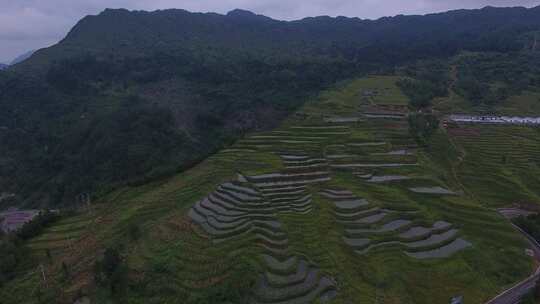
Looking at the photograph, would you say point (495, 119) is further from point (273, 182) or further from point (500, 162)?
point (273, 182)

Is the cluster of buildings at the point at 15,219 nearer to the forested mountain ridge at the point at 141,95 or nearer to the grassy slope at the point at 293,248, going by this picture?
the forested mountain ridge at the point at 141,95

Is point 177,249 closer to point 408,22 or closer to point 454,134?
point 454,134

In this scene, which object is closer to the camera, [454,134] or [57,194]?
[454,134]

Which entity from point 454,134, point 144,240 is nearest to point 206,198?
point 144,240

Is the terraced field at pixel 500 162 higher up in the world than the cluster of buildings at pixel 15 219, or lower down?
higher up

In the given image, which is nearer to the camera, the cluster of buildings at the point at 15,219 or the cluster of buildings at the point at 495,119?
the cluster of buildings at the point at 15,219

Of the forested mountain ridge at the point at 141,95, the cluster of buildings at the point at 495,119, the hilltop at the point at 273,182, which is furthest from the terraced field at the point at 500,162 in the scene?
the forested mountain ridge at the point at 141,95
